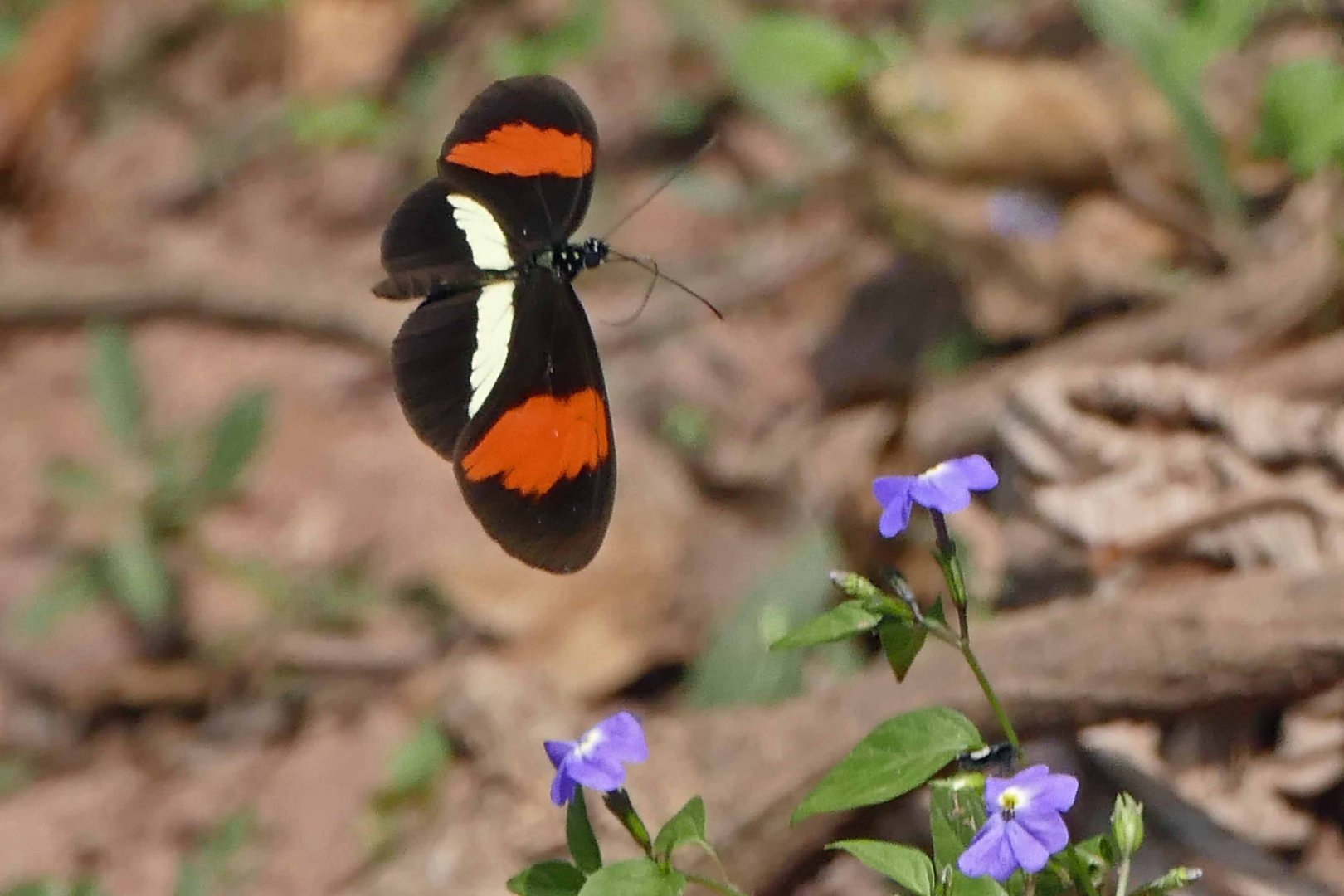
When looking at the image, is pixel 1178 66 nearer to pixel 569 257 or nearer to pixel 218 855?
pixel 569 257

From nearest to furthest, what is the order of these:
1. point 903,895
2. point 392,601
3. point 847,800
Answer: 1. point 847,800
2. point 903,895
3. point 392,601

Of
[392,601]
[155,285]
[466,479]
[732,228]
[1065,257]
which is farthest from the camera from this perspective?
[155,285]

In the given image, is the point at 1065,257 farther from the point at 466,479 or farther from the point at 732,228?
the point at 466,479

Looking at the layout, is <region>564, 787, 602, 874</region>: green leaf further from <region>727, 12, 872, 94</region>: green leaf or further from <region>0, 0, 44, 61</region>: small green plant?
<region>0, 0, 44, 61</region>: small green plant

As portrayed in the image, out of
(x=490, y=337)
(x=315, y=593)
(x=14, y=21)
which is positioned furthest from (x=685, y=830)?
(x=14, y=21)

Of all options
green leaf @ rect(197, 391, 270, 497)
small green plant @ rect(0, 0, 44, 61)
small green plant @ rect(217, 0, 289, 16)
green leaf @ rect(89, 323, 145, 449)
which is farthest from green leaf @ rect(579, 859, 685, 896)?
small green plant @ rect(0, 0, 44, 61)

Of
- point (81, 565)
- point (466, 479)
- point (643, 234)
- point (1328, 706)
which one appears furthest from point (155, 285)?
point (1328, 706)
